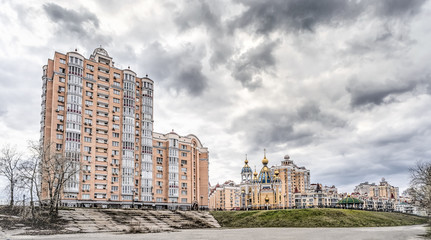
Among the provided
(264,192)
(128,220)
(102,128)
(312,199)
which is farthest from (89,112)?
(312,199)

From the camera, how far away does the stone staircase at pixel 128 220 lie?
52.7 m

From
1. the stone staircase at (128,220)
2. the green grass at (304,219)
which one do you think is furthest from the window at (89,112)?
the green grass at (304,219)

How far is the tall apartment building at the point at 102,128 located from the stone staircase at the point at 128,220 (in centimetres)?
1978

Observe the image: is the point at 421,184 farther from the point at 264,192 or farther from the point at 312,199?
the point at 312,199

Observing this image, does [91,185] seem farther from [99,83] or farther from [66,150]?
[99,83]

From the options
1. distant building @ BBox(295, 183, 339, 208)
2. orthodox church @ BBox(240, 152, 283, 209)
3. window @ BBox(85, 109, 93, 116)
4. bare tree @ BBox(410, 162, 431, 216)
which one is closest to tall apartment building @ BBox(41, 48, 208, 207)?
window @ BBox(85, 109, 93, 116)

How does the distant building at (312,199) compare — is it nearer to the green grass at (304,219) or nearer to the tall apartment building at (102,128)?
the tall apartment building at (102,128)

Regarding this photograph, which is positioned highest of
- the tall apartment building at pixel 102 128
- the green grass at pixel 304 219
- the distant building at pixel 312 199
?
the tall apartment building at pixel 102 128

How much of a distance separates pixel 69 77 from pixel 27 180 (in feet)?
130

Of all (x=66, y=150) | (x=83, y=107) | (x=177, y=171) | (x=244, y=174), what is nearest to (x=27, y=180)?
(x=66, y=150)

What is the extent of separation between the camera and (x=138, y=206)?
314 ft

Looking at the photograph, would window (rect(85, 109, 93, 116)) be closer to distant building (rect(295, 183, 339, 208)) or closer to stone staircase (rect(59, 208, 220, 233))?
stone staircase (rect(59, 208, 220, 233))

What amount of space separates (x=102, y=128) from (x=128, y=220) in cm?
3736

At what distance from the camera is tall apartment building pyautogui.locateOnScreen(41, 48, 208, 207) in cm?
8500
